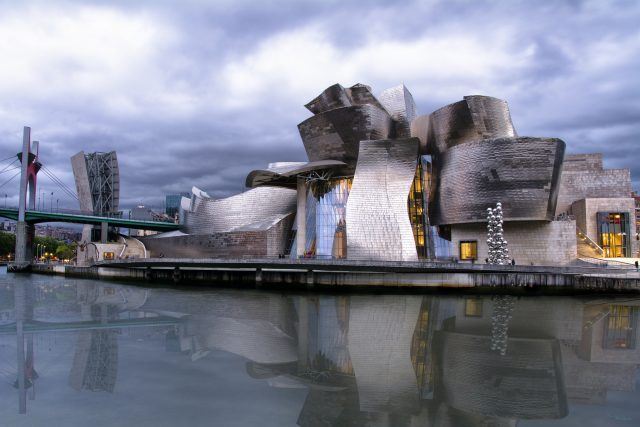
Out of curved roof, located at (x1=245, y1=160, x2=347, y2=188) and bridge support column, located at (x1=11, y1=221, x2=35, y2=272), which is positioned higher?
curved roof, located at (x1=245, y1=160, x2=347, y2=188)

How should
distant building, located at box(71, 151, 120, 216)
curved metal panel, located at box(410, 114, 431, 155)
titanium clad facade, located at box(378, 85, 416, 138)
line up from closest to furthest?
curved metal panel, located at box(410, 114, 431, 155)
titanium clad facade, located at box(378, 85, 416, 138)
distant building, located at box(71, 151, 120, 216)

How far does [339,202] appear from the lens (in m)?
39.0

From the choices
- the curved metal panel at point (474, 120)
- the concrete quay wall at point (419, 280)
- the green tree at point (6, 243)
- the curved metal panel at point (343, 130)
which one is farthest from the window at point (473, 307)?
the green tree at point (6, 243)

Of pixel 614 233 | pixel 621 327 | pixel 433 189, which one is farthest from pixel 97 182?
pixel 621 327

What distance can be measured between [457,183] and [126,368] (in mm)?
28049

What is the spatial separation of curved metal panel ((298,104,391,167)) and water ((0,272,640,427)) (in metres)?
20.4

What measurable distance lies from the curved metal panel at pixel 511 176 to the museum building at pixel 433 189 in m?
0.07

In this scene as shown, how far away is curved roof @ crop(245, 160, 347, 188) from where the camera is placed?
36.1 metres

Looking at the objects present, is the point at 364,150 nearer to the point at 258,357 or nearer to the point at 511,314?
the point at 511,314

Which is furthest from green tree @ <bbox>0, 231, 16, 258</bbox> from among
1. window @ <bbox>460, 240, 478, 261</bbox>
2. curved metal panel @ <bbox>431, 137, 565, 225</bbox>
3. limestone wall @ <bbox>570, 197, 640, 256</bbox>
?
limestone wall @ <bbox>570, 197, 640, 256</bbox>

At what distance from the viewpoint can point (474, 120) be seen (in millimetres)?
33281

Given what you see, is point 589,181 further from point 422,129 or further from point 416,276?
point 416,276

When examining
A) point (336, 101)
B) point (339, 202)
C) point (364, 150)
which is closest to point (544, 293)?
point (364, 150)

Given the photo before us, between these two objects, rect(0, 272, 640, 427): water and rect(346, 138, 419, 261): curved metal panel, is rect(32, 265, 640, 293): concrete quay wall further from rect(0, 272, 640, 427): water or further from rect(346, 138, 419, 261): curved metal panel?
rect(0, 272, 640, 427): water
